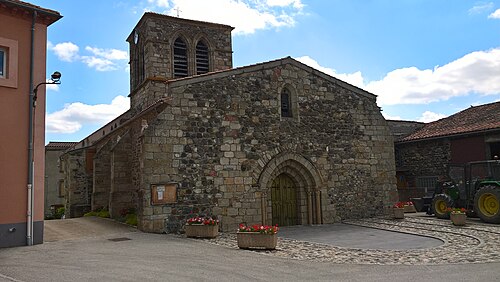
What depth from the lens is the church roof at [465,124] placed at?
779 inches

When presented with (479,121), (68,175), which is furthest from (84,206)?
(479,121)

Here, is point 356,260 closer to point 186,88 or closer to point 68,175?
point 186,88

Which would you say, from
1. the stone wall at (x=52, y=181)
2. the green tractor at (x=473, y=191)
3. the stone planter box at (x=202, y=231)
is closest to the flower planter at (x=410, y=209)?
the green tractor at (x=473, y=191)

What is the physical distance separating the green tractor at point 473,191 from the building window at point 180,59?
13.3 metres

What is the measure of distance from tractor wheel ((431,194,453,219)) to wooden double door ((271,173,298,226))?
5475 mm

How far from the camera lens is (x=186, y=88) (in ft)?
44.6

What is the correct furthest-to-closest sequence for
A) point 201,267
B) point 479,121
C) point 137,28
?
point 137,28
point 479,121
point 201,267

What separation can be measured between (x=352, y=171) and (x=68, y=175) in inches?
Result: 522

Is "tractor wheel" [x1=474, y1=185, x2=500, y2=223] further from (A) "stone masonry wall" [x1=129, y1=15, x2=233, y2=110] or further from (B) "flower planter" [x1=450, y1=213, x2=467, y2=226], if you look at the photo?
→ (A) "stone masonry wall" [x1=129, y1=15, x2=233, y2=110]

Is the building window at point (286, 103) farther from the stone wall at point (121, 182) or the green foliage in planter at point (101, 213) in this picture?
the green foliage in planter at point (101, 213)

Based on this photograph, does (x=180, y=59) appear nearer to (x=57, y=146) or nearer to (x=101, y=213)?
(x=101, y=213)

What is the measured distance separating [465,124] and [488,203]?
28.0 ft

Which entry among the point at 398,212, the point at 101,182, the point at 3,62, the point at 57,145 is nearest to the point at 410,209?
the point at 398,212

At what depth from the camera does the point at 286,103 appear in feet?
51.9
